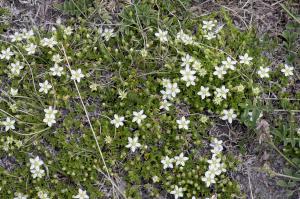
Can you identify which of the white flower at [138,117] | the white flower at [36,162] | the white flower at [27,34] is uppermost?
the white flower at [27,34]

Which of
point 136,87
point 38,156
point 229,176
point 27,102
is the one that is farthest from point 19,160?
point 229,176

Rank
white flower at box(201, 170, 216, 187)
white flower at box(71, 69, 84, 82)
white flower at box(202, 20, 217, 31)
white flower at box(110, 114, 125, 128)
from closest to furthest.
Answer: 1. white flower at box(201, 170, 216, 187)
2. white flower at box(110, 114, 125, 128)
3. white flower at box(71, 69, 84, 82)
4. white flower at box(202, 20, 217, 31)

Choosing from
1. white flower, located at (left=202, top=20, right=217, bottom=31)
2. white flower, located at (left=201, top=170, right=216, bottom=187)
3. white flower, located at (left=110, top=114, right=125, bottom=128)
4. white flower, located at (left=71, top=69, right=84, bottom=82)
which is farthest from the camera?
white flower, located at (left=202, top=20, right=217, bottom=31)

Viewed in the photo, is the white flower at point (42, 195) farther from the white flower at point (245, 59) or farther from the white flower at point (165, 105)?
the white flower at point (245, 59)

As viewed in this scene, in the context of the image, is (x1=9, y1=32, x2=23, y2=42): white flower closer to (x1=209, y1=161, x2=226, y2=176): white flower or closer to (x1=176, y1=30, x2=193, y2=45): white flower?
(x1=176, y1=30, x2=193, y2=45): white flower

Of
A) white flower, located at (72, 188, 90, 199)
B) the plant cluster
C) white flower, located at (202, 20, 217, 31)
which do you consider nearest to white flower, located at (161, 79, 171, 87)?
the plant cluster

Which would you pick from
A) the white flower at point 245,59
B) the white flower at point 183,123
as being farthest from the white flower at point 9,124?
the white flower at point 245,59
